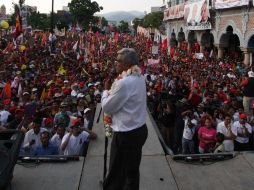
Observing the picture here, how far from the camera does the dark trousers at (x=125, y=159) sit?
13.0ft

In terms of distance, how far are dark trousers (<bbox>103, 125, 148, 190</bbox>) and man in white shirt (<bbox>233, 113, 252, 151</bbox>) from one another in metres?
4.94

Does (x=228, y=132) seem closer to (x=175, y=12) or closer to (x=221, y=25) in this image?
(x=221, y=25)

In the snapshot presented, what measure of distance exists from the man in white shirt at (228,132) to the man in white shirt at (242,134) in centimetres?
17

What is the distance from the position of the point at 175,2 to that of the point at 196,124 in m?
42.0

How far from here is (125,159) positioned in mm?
4047

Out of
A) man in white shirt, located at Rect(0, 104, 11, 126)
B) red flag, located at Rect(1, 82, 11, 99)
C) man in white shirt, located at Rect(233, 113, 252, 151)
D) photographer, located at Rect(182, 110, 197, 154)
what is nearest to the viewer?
man in white shirt, located at Rect(233, 113, 252, 151)

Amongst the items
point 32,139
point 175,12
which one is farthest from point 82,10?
point 32,139

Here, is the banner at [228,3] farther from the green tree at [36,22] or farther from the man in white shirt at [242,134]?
the green tree at [36,22]

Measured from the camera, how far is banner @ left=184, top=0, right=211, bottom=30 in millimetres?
31039

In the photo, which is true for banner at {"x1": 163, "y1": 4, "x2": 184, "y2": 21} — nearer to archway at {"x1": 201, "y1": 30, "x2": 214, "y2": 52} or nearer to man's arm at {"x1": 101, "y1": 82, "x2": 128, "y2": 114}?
archway at {"x1": 201, "y1": 30, "x2": 214, "y2": 52}

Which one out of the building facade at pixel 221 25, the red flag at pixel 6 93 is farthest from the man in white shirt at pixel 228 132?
the building facade at pixel 221 25

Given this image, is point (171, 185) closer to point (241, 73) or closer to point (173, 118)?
point (173, 118)

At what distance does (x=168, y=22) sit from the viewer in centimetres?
4975

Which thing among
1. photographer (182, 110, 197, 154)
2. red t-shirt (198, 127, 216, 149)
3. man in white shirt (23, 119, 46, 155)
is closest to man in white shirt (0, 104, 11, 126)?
man in white shirt (23, 119, 46, 155)
